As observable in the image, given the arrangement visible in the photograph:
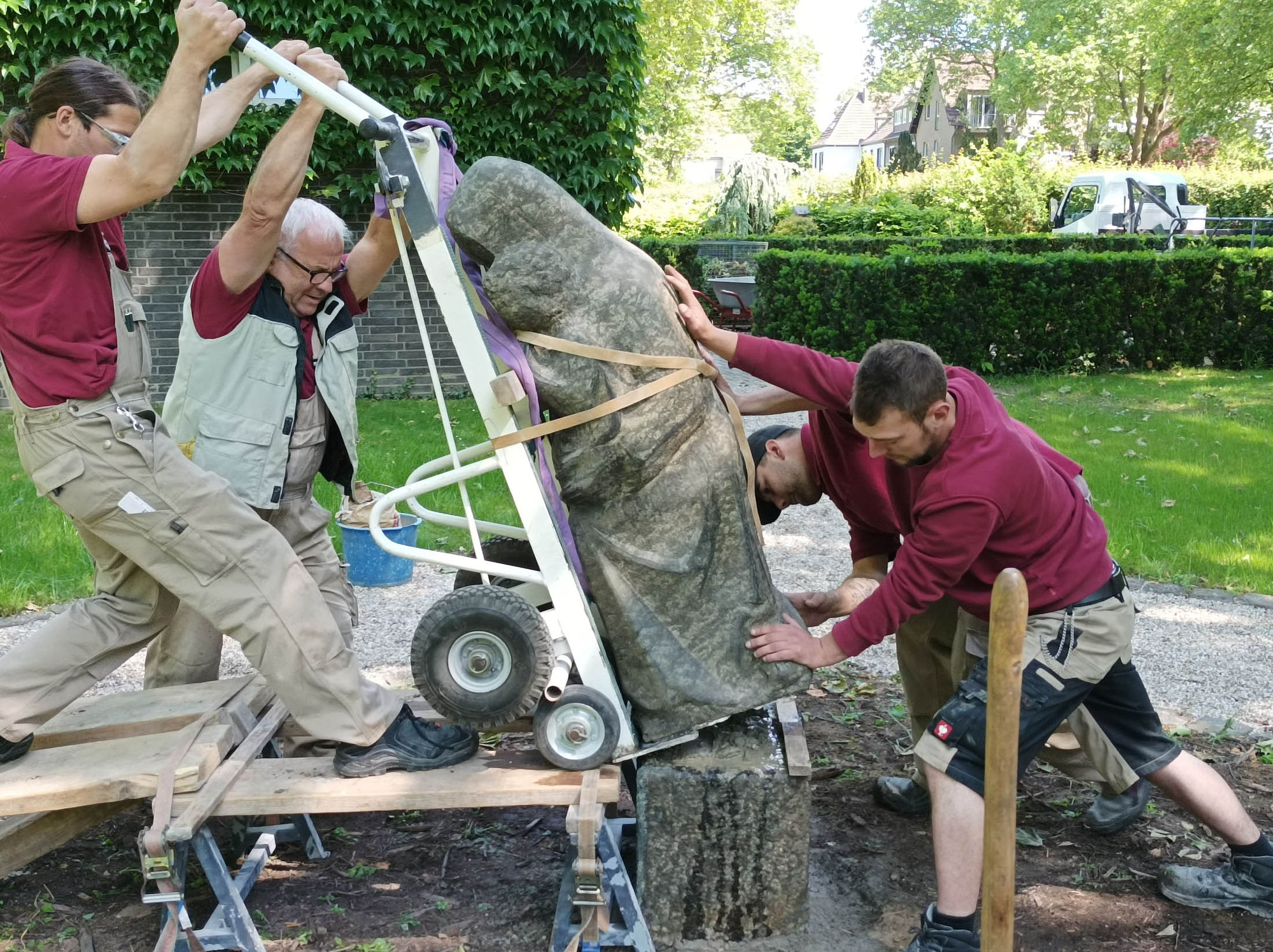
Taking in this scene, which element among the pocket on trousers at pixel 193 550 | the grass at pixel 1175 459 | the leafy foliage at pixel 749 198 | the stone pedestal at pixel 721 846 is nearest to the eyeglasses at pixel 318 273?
the pocket on trousers at pixel 193 550

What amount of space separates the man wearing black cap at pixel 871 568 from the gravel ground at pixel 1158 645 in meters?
1.24

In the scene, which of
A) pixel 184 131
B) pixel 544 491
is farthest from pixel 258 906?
pixel 184 131

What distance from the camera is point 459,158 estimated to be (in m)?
10.7

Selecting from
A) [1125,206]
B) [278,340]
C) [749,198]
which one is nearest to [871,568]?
[278,340]

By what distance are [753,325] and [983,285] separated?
9.63 ft

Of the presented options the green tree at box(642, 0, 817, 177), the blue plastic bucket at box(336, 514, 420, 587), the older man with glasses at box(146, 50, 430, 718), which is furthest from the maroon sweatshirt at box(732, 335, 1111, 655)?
the green tree at box(642, 0, 817, 177)

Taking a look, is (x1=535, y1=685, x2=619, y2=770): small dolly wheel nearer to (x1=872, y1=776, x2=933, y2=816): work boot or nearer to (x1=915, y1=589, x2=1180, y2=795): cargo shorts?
(x1=915, y1=589, x2=1180, y2=795): cargo shorts

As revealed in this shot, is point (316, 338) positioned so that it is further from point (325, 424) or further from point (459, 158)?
point (459, 158)

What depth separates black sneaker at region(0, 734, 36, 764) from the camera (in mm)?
2938

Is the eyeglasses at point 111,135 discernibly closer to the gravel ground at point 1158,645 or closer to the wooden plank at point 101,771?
the wooden plank at point 101,771

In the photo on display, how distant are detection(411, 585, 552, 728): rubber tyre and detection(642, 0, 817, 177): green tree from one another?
1289 inches

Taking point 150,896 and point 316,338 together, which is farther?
point 316,338

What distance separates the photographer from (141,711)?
326 centimetres

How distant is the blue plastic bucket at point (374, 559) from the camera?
548 cm
